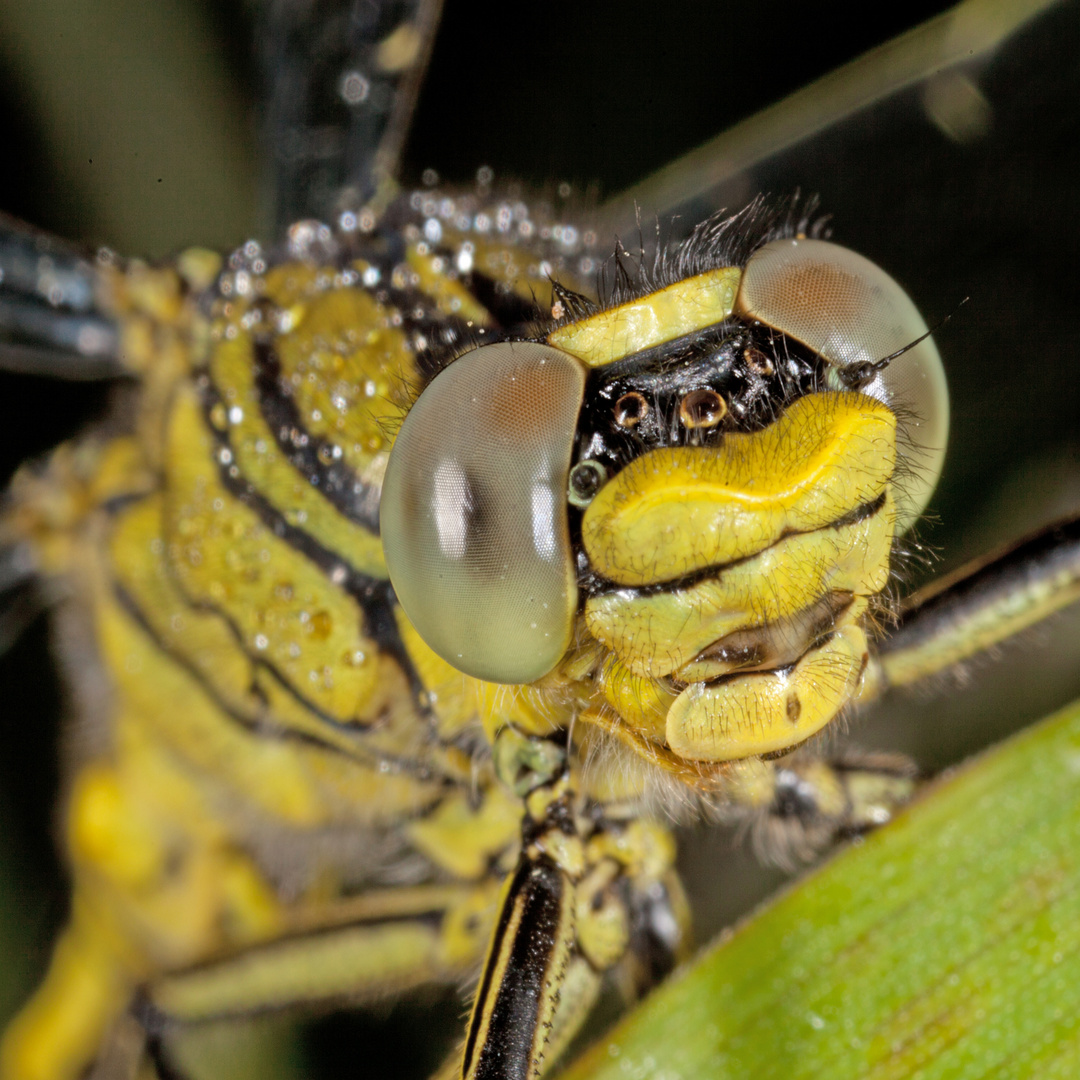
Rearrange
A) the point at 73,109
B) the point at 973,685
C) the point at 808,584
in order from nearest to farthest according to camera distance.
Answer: the point at 808,584, the point at 973,685, the point at 73,109

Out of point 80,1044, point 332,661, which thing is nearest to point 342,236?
point 332,661

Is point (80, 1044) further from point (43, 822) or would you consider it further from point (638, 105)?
point (638, 105)

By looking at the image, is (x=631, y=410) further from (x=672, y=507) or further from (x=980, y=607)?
(x=980, y=607)

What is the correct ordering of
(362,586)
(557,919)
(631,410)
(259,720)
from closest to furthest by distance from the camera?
(631,410), (557,919), (362,586), (259,720)

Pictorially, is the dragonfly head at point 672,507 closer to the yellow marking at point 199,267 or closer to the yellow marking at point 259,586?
the yellow marking at point 259,586

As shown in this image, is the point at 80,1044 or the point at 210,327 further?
the point at 80,1044

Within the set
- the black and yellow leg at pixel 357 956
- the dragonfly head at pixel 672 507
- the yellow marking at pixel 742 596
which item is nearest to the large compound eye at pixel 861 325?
the dragonfly head at pixel 672 507

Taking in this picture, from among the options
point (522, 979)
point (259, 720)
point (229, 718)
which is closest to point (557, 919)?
point (522, 979)
